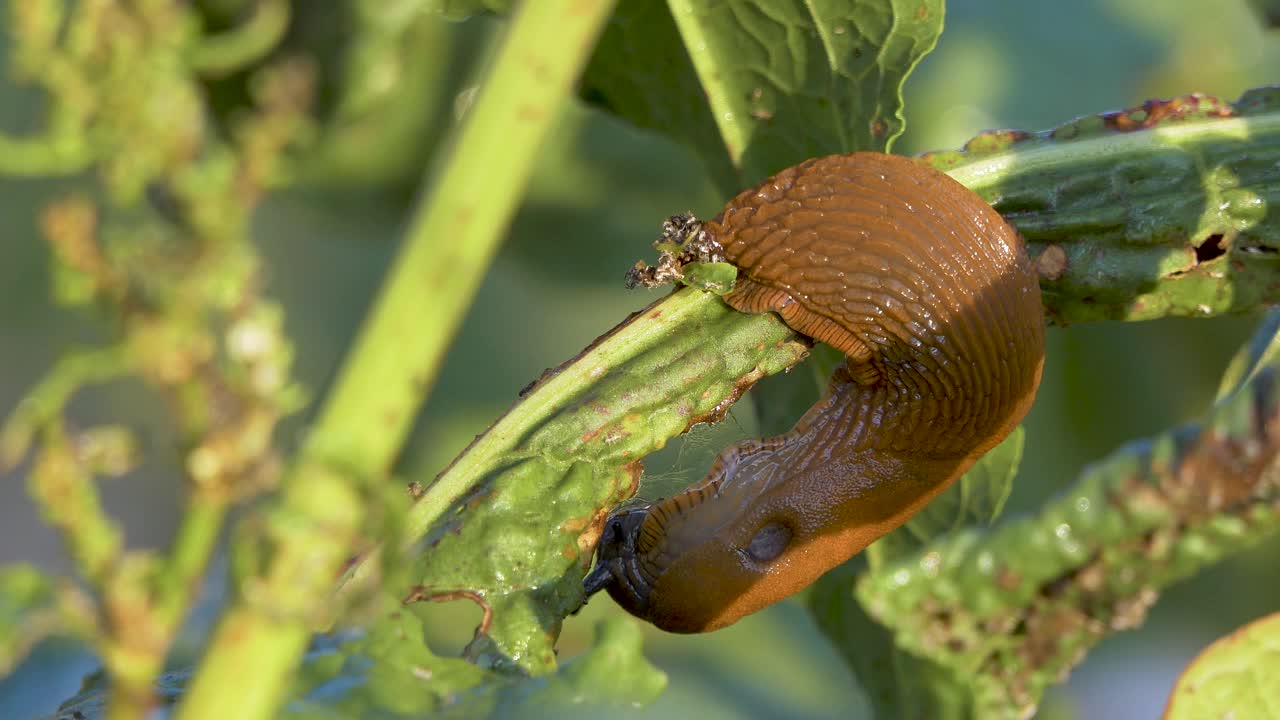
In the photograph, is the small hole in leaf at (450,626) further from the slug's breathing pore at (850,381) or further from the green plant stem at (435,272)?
the green plant stem at (435,272)

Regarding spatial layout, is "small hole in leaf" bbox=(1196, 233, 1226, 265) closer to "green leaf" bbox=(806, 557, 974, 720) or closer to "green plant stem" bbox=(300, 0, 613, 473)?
"green leaf" bbox=(806, 557, 974, 720)

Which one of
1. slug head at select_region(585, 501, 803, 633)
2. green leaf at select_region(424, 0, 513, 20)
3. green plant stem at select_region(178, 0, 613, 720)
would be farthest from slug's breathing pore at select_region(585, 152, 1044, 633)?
green plant stem at select_region(178, 0, 613, 720)

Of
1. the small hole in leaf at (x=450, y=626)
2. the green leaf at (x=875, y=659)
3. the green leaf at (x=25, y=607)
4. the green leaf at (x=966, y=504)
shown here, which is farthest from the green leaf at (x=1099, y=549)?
the small hole in leaf at (x=450, y=626)

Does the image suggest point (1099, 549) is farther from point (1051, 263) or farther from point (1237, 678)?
point (1051, 263)

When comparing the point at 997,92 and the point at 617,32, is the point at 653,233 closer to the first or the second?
the point at 997,92

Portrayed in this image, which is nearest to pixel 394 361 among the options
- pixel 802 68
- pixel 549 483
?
pixel 549 483

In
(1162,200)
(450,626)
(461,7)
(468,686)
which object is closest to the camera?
(468,686)
